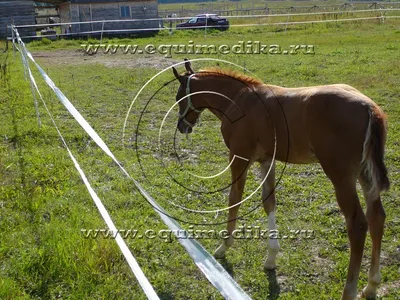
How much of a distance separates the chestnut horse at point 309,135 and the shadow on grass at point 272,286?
0.06m

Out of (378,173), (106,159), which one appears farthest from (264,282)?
(106,159)

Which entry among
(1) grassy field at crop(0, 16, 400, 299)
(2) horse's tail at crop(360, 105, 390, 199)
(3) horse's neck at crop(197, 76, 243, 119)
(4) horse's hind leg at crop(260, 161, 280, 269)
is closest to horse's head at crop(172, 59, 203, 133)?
(3) horse's neck at crop(197, 76, 243, 119)

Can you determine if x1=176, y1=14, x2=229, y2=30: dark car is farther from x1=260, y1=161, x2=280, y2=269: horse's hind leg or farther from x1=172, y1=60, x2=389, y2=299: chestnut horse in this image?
x1=260, y1=161, x2=280, y2=269: horse's hind leg

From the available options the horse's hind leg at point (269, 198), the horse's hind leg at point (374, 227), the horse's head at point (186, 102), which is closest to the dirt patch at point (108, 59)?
the horse's head at point (186, 102)

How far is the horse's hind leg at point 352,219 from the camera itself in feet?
10.1

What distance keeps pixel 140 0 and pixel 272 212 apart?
93.1ft

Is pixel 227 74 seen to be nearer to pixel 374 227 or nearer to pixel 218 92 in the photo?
pixel 218 92

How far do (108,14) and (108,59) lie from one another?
14331 millimetres

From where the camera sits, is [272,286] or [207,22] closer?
[272,286]

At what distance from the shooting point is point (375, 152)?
309cm

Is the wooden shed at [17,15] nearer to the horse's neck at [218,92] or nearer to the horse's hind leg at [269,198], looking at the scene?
the horse's neck at [218,92]

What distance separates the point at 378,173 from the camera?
314 cm

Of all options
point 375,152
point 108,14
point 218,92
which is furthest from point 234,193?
point 108,14

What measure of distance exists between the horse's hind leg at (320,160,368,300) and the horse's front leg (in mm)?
875
